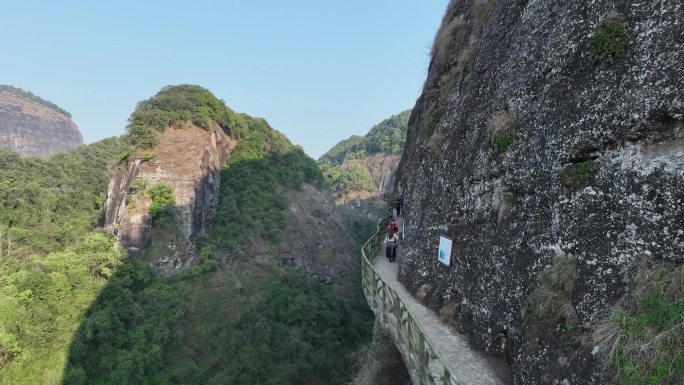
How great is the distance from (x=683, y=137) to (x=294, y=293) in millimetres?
29561

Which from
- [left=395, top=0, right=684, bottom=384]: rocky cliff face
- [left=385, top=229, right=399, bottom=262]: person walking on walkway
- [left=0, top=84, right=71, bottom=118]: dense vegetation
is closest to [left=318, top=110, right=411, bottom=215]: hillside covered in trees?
[left=385, top=229, right=399, bottom=262]: person walking on walkway

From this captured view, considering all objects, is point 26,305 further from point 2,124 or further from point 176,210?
point 2,124

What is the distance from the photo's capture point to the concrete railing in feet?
20.2

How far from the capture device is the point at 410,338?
7.44m

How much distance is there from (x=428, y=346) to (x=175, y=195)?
3049 cm

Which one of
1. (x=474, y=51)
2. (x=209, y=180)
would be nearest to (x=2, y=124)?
(x=209, y=180)

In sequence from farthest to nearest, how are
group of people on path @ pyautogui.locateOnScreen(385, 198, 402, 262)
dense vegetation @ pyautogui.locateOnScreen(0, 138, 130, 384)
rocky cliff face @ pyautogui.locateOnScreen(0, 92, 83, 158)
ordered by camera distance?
rocky cliff face @ pyautogui.locateOnScreen(0, 92, 83, 158) < dense vegetation @ pyautogui.locateOnScreen(0, 138, 130, 384) < group of people on path @ pyautogui.locateOnScreen(385, 198, 402, 262)

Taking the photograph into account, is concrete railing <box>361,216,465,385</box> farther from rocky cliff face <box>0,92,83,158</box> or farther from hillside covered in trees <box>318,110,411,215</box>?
rocky cliff face <box>0,92,83,158</box>

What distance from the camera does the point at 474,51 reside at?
11.9 m

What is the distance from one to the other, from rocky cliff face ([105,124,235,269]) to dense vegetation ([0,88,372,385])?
125 centimetres

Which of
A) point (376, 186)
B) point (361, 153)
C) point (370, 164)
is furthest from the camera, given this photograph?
point (361, 153)

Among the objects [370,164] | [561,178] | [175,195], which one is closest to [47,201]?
[175,195]

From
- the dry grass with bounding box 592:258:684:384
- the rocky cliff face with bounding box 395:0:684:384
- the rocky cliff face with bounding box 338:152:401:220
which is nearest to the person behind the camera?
the dry grass with bounding box 592:258:684:384

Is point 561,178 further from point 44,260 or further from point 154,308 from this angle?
point 44,260
